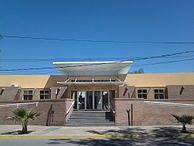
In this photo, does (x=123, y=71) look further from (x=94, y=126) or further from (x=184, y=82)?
(x=94, y=126)

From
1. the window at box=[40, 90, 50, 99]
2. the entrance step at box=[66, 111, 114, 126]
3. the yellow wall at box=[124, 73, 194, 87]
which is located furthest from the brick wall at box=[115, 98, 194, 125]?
the window at box=[40, 90, 50, 99]

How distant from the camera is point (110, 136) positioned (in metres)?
18.9

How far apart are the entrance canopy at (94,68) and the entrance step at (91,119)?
828 centimetres

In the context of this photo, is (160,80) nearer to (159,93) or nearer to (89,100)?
(159,93)

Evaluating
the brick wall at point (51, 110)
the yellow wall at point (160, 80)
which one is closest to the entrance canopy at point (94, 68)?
the yellow wall at point (160, 80)

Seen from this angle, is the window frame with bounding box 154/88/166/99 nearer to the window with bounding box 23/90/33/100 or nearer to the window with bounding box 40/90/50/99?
the window with bounding box 40/90/50/99

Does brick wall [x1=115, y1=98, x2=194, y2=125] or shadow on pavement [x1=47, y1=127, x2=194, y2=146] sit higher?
brick wall [x1=115, y1=98, x2=194, y2=125]

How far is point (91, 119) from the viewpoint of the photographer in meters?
26.7

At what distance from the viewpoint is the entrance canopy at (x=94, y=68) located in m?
35.6

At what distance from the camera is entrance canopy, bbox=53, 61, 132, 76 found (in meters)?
35.6

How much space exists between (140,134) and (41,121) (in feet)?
31.1

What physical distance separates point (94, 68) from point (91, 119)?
35.9 feet

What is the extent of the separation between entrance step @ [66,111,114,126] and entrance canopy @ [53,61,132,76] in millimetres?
8284

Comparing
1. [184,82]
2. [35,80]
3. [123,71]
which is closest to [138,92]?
[123,71]
